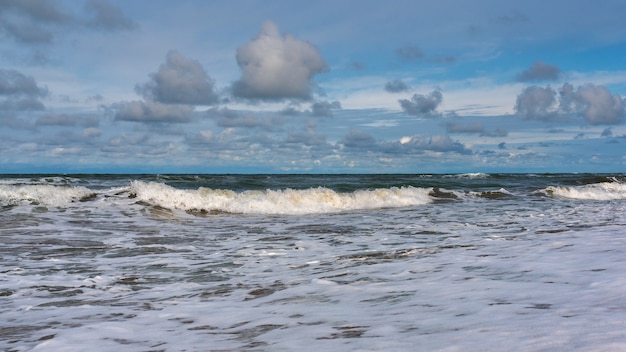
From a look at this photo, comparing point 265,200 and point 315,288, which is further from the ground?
point 265,200

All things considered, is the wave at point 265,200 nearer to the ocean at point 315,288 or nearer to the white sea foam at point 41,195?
the white sea foam at point 41,195

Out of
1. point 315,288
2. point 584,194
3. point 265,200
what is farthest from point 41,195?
point 584,194

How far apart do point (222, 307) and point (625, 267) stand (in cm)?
445

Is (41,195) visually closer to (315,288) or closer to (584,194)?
(315,288)

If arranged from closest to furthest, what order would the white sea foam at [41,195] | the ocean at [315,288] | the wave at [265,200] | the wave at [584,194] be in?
the ocean at [315,288]
the white sea foam at [41,195]
the wave at [265,200]
the wave at [584,194]

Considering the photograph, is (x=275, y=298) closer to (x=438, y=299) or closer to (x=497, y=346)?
(x=438, y=299)

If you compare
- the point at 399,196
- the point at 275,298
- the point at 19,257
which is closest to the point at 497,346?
the point at 275,298

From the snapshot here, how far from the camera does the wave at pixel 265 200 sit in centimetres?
Answer: 2186

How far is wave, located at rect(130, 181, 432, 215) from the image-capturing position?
71.7ft

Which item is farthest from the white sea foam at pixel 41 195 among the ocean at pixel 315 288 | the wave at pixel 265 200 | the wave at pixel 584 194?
the wave at pixel 584 194

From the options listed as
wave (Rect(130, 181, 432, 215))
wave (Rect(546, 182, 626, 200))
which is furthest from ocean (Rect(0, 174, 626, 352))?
wave (Rect(546, 182, 626, 200))

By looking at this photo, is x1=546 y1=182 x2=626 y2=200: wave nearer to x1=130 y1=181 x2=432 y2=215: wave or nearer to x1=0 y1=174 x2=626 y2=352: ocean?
x1=130 y1=181 x2=432 y2=215: wave

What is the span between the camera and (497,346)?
3430mm

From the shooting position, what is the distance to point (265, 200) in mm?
22844
